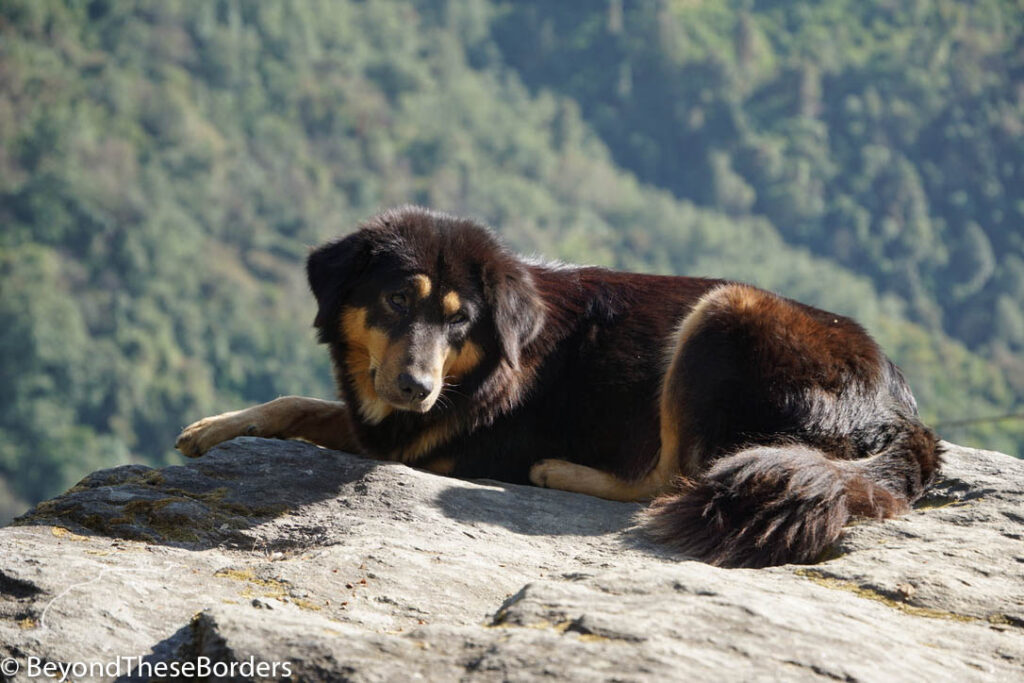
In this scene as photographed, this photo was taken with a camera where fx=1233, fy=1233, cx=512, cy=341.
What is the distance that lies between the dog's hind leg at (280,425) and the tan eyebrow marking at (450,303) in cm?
99

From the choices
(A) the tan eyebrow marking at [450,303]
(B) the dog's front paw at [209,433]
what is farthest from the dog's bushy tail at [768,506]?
(B) the dog's front paw at [209,433]

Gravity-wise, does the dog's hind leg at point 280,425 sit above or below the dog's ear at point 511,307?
below

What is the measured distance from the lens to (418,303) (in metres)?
6.45

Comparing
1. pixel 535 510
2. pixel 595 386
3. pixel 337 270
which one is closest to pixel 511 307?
pixel 595 386

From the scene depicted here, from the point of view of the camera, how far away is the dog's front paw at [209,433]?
6688 mm

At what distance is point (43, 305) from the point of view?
72125 millimetres

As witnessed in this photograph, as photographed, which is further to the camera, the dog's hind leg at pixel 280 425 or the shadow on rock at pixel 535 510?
the dog's hind leg at pixel 280 425

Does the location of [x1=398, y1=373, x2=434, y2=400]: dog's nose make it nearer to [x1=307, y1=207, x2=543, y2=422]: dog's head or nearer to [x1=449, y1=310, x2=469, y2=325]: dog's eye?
[x1=307, y1=207, x2=543, y2=422]: dog's head

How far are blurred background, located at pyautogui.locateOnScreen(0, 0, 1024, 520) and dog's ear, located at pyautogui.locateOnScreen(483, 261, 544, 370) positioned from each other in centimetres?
5571

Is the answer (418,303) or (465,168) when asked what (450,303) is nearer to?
(418,303)

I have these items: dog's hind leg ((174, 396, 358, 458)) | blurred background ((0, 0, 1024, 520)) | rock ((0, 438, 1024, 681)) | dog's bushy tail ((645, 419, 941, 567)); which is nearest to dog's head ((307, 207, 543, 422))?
dog's hind leg ((174, 396, 358, 458))

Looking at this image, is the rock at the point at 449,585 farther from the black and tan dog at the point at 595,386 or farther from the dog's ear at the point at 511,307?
the dog's ear at the point at 511,307

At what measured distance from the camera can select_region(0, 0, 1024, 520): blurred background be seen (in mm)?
75375

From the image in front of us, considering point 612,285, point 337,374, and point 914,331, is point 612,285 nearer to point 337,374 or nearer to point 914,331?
point 337,374
